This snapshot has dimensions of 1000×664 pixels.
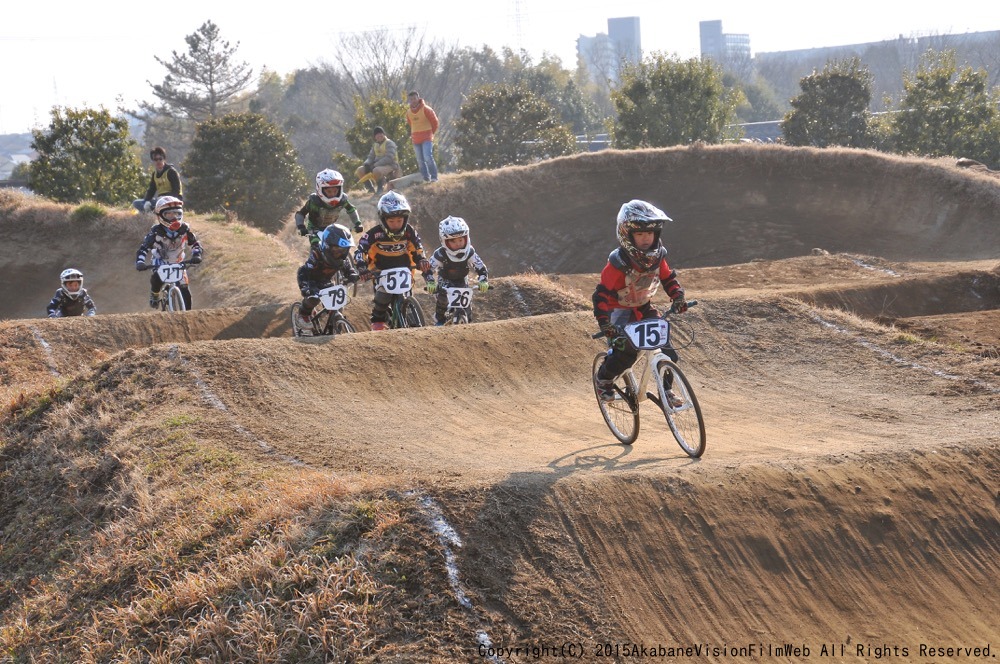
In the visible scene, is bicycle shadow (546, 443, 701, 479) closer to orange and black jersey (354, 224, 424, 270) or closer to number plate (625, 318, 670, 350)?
number plate (625, 318, 670, 350)

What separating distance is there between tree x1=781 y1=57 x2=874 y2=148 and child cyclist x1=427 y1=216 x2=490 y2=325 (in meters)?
33.6

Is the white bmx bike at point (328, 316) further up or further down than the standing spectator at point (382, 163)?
further down

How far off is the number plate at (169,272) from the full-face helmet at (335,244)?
378 cm

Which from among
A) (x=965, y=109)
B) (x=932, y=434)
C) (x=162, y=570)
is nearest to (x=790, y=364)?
(x=932, y=434)

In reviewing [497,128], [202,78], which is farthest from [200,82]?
[497,128]

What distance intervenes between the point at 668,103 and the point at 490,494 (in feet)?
125

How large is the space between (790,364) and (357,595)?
9.15 meters

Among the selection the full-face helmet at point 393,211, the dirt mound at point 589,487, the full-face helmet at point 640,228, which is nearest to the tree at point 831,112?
the dirt mound at point 589,487

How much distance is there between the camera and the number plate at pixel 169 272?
16250mm

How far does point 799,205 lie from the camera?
105 ft

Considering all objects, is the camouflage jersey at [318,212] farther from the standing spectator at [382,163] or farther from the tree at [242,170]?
the tree at [242,170]

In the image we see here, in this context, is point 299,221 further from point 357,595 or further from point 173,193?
point 357,595

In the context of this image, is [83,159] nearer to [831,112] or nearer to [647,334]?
[647,334]

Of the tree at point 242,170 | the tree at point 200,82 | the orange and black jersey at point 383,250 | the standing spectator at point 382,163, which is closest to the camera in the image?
the orange and black jersey at point 383,250
